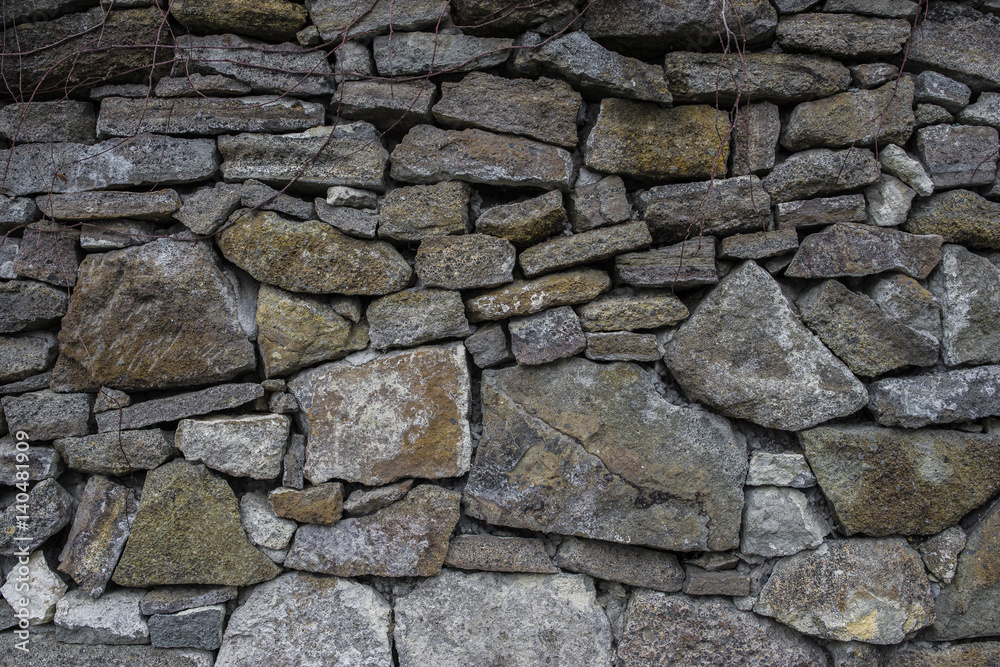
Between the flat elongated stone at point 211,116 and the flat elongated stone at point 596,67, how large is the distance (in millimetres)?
784

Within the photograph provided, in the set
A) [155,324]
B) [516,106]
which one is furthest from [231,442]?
[516,106]

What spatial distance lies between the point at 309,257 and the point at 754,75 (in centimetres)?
162

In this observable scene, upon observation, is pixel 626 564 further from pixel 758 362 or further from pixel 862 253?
pixel 862 253

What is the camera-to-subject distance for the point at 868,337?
66.7 inches

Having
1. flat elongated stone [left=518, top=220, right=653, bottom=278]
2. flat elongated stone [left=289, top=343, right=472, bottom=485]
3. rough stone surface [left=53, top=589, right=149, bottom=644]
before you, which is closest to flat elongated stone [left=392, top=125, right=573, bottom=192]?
flat elongated stone [left=518, top=220, right=653, bottom=278]

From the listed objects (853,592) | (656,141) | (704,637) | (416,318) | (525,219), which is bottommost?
(704,637)

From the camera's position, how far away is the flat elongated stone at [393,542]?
5.67ft

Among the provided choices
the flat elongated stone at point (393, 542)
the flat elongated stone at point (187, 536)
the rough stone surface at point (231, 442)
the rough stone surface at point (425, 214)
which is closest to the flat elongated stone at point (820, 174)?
the rough stone surface at point (425, 214)

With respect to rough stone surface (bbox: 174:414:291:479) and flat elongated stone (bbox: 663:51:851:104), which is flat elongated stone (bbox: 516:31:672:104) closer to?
flat elongated stone (bbox: 663:51:851:104)

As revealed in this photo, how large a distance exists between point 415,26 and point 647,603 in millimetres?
2095

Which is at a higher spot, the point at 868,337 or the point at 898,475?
the point at 868,337

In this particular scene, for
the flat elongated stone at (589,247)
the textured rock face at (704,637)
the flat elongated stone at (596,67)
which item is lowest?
the textured rock face at (704,637)

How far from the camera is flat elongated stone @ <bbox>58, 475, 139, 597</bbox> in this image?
5.66 feet

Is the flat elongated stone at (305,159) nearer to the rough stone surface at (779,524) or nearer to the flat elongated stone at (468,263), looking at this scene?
the flat elongated stone at (468,263)
